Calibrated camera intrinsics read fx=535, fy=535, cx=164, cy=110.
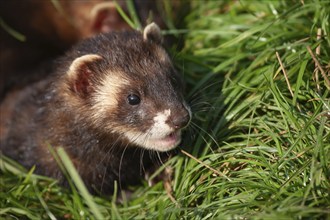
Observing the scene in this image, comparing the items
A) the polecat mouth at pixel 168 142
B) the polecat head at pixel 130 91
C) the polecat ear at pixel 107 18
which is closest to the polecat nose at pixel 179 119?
the polecat head at pixel 130 91

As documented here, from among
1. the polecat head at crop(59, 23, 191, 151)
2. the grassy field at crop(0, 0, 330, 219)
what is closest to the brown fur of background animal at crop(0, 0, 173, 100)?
the grassy field at crop(0, 0, 330, 219)

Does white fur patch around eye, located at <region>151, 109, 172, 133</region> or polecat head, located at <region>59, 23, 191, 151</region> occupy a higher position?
polecat head, located at <region>59, 23, 191, 151</region>

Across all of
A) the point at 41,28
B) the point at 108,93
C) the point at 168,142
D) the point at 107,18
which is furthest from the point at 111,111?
the point at 41,28

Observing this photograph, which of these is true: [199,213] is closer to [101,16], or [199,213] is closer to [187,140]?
[187,140]

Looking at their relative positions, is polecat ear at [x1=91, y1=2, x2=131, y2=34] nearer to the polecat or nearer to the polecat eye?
the polecat

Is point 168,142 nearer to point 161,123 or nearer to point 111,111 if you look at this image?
point 161,123

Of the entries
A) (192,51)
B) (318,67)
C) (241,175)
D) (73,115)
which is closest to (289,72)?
(318,67)
